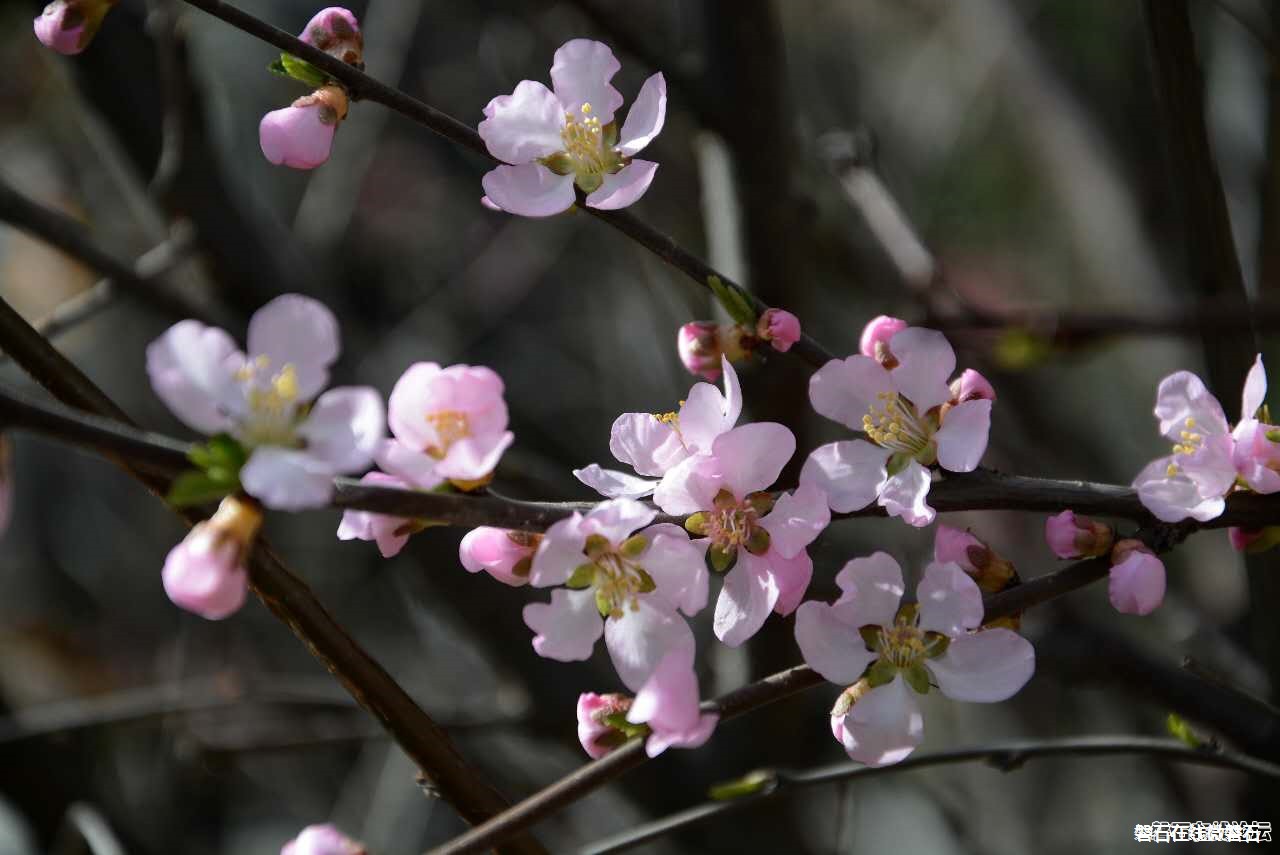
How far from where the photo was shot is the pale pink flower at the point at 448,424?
0.76 metres

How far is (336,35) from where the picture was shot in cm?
97

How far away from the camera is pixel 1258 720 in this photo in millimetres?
1230

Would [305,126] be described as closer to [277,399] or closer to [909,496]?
[277,399]

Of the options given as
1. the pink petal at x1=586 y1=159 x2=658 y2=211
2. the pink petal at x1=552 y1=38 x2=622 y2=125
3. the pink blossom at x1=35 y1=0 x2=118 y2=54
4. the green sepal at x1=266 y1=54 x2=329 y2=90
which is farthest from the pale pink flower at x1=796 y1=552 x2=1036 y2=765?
the pink blossom at x1=35 y1=0 x2=118 y2=54

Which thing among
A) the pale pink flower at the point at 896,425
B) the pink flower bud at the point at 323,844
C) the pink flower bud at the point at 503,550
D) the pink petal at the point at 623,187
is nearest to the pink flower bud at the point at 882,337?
the pale pink flower at the point at 896,425

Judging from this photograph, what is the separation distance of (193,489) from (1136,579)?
640mm

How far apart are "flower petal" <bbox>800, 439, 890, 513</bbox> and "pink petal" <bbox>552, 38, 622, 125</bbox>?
1.22 ft

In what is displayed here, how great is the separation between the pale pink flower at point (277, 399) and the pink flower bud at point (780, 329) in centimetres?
33

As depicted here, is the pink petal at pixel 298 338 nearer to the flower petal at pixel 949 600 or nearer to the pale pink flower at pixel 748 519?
the pale pink flower at pixel 748 519

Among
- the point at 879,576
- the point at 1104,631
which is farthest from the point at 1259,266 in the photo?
the point at 879,576

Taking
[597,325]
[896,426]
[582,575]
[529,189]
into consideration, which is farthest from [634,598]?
[597,325]

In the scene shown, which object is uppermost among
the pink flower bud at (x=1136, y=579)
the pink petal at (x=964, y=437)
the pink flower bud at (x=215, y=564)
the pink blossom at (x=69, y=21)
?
the pink blossom at (x=69, y=21)

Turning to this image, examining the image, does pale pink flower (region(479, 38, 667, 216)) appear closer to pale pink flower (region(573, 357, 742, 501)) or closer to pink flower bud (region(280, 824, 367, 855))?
pale pink flower (region(573, 357, 742, 501))

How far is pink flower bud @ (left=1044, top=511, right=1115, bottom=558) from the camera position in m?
0.84
